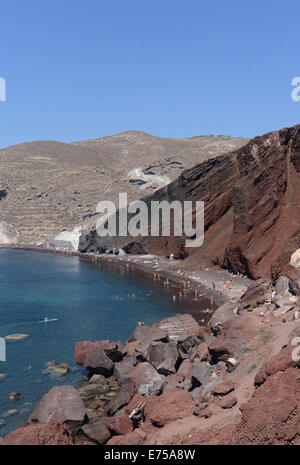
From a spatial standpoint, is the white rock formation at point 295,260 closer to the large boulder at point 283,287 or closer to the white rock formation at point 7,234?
the large boulder at point 283,287

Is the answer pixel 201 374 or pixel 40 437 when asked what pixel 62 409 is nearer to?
pixel 40 437

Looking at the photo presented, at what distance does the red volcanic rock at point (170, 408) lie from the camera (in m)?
16.9

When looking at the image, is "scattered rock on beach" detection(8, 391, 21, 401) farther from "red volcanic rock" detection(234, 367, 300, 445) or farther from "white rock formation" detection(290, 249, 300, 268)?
"white rock formation" detection(290, 249, 300, 268)

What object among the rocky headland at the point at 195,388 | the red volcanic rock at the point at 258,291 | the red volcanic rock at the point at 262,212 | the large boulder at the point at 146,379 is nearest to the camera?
the rocky headland at the point at 195,388

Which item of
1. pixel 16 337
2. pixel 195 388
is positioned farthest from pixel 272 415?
pixel 16 337

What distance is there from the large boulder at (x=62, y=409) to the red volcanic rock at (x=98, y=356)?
568 cm

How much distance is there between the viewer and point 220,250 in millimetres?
66188

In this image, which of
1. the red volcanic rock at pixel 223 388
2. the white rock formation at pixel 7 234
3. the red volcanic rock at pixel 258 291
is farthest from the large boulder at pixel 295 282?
the white rock formation at pixel 7 234

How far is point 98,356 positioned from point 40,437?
39.4ft

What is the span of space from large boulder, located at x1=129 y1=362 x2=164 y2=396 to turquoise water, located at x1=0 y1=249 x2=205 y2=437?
470cm

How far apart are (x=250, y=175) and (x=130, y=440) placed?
4804 cm

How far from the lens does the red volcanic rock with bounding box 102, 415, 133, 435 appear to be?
18594 mm

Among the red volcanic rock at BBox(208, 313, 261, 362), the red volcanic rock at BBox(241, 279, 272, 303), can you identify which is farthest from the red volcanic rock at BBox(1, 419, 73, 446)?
the red volcanic rock at BBox(241, 279, 272, 303)
